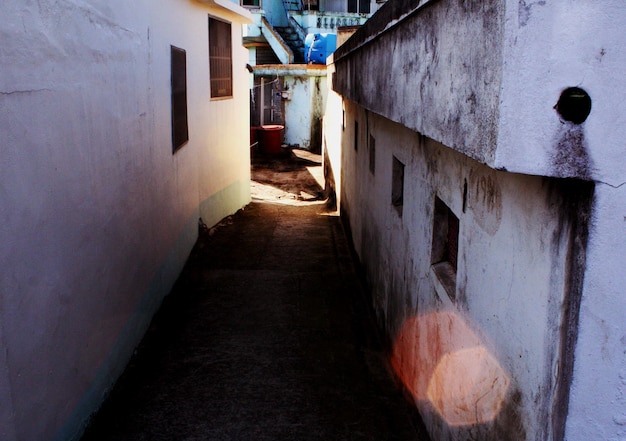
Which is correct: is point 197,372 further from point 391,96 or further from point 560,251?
point 560,251

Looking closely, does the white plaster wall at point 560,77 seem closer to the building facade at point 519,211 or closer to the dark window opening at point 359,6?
the building facade at point 519,211

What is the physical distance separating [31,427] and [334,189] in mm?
11894

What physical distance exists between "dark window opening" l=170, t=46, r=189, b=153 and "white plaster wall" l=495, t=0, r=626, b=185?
22.7ft

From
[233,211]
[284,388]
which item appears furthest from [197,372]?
[233,211]

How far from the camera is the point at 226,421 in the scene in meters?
5.62

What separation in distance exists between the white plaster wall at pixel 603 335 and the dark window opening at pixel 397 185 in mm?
4193

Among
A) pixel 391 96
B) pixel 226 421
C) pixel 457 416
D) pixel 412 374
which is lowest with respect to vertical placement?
A: pixel 226 421

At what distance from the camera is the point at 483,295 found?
355cm

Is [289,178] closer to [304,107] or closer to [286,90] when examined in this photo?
[304,107]

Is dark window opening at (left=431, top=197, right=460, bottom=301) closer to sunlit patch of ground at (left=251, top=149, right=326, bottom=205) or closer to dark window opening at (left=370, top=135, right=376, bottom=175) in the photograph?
dark window opening at (left=370, top=135, right=376, bottom=175)

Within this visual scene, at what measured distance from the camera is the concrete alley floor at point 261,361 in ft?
18.2

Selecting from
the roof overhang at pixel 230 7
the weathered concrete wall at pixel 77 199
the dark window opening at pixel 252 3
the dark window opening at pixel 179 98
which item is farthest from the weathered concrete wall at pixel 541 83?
the dark window opening at pixel 252 3

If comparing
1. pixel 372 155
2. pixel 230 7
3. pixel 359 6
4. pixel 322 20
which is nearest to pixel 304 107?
pixel 322 20

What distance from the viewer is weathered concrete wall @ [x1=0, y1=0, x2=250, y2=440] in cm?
385
